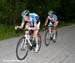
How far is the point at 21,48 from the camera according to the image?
37.0ft

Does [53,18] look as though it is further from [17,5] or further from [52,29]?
[17,5]

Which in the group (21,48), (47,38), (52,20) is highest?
(52,20)

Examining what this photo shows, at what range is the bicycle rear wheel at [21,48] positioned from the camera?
11.2 meters

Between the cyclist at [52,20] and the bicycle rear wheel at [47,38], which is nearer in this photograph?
the cyclist at [52,20]

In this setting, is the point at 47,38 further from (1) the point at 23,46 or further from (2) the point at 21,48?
(2) the point at 21,48

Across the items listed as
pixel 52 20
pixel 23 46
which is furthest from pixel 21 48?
pixel 52 20

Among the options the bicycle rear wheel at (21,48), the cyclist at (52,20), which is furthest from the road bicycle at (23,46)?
the cyclist at (52,20)

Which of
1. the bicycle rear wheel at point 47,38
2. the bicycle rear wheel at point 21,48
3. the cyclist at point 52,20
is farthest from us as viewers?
the bicycle rear wheel at point 47,38

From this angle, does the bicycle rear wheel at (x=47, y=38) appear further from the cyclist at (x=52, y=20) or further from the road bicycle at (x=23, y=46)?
the road bicycle at (x=23, y=46)

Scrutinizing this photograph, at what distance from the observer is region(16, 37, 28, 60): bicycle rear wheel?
1118 cm

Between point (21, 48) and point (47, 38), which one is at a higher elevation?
point (21, 48)

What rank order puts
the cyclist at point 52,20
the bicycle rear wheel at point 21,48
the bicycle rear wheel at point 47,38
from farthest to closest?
the bicycle rear wheel at point 47,38, the cyclist at point 52,20, the bicycle rear wheel at point 21,48

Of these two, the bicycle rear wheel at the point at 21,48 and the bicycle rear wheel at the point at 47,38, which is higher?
the bicycle rear wheel at the point at 21,48

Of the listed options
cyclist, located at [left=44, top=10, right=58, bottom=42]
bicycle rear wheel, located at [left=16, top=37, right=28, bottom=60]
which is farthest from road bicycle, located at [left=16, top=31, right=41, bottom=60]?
cyclist, located at [left=44, top=10, right=58, bottom=42]
